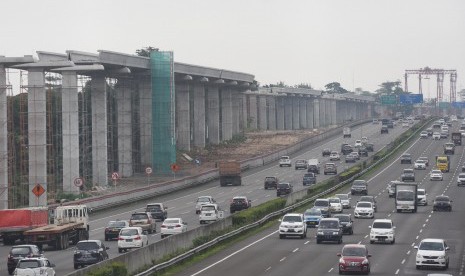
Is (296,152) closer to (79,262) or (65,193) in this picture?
(65,193)

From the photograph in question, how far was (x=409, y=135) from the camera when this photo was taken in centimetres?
18600

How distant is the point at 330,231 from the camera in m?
58.4

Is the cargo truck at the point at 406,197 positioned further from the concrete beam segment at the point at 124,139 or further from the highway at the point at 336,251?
the concrete beam segment at the point at 124,139

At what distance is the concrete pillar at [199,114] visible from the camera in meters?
158

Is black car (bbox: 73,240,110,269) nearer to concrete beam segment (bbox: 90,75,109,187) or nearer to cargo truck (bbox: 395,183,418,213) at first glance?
cargo truck (bbox: 395,183,418,213)

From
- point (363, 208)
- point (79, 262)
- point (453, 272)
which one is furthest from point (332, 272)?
point (363, 208)

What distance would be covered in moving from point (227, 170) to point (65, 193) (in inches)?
1014

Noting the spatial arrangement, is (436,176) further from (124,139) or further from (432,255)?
(432,255)

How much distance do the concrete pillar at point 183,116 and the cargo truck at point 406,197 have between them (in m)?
68.3

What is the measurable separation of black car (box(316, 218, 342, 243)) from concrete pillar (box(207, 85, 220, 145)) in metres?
106

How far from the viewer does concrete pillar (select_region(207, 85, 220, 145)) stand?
166 metres

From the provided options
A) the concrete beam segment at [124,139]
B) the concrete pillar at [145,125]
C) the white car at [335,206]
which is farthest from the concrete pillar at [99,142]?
the white car at [335,206]

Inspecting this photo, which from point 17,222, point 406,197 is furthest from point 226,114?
point 17,222

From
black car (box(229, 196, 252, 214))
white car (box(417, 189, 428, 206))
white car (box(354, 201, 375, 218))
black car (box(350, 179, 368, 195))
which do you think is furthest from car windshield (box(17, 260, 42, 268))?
black car (box(350, 179, 368, 195))
